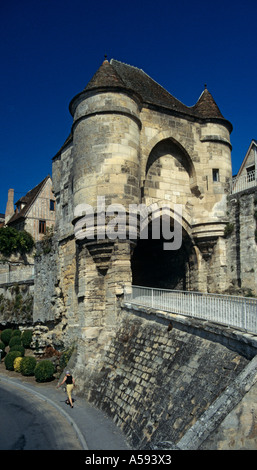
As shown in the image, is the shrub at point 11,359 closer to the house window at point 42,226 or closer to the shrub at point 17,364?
the shrub at point 17,364

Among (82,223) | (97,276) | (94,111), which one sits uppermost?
(94,111)

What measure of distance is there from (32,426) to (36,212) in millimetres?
26685

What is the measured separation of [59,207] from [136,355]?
10364 millimetres

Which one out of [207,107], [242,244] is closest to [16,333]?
[242,244]

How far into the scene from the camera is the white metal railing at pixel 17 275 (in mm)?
24359

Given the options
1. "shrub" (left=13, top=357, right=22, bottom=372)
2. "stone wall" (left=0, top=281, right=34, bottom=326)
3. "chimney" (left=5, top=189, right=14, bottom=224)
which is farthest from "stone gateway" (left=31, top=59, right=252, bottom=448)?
"chimney" (left=5, top=189, right=14, bottom=224)

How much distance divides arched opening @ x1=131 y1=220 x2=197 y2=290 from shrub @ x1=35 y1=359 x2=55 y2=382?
6.46 metres

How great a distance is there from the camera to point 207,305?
9586 millimetres

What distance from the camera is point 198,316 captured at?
9797 mm

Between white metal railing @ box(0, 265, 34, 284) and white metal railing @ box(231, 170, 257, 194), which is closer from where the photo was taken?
white metal railing @ box(231, 170, 257, 194)

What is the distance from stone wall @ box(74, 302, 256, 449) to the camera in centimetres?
784

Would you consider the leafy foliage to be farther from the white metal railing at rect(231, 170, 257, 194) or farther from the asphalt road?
the white metal railing at rect(231, 170, 257, 194)

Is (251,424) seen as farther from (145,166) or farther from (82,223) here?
(145,166)
